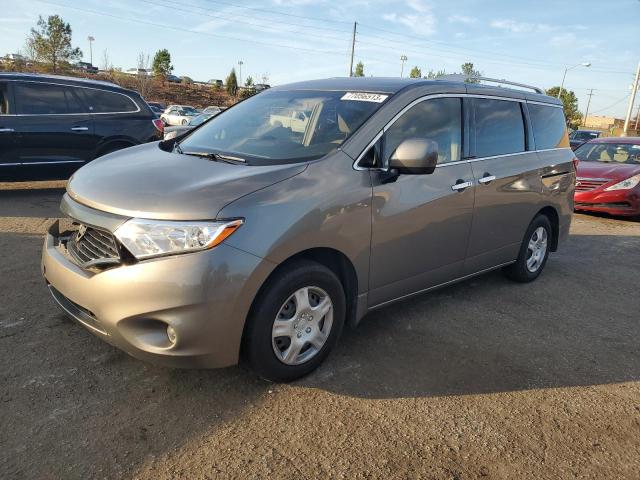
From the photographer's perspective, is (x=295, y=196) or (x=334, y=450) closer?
(x=334, y=450)

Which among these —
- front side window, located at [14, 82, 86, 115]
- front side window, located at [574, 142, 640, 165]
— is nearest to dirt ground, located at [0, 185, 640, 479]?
front side window, located at [14, 82, 86, 115]

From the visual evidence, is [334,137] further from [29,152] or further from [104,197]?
[29,152]

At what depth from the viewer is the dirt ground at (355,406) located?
7.92 feet

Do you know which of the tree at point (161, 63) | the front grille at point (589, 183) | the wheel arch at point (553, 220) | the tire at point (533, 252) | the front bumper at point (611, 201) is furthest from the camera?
the tree at point (161, 63)

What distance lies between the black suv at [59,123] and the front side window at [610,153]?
28.2 ft

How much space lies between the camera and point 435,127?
150 inches

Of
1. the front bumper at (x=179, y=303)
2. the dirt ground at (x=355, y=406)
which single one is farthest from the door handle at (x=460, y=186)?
the front bumper at (x=179, y=303)

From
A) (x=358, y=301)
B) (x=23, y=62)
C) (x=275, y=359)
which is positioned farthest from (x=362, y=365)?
(x=23, y=62)

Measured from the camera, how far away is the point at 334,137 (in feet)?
10.9

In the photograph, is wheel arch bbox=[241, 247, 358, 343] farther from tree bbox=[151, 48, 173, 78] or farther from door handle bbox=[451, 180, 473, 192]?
tree bbox=[151, 48, 173, 78]

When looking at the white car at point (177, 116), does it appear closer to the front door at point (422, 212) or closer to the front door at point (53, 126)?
the front door at point (53, 126)

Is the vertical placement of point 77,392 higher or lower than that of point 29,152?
lower

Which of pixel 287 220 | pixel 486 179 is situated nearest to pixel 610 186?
pixel 486 179

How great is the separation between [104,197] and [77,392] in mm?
1081
